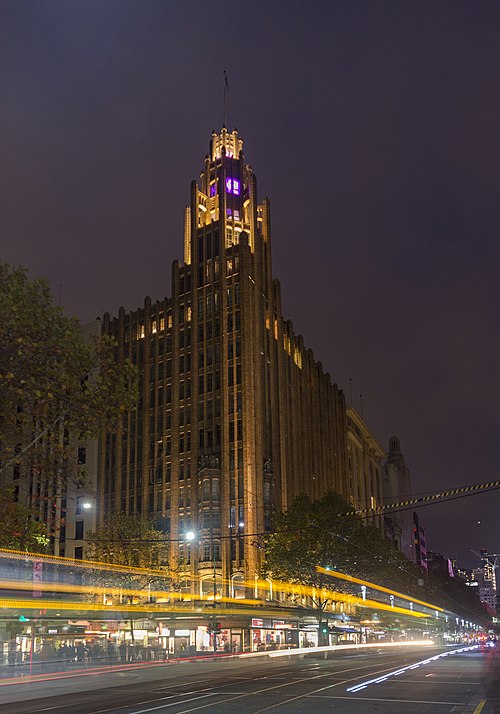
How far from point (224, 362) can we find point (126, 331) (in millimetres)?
20376

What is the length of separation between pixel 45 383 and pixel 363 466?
137292 millimetres

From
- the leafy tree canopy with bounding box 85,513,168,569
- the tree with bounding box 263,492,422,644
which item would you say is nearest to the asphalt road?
the leafy tree canopy with bounding box 85,513,168,569

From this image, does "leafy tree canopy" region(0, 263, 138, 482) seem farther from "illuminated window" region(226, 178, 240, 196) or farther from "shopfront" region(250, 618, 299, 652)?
"illuminated window" region(226, 178, 240, 196)

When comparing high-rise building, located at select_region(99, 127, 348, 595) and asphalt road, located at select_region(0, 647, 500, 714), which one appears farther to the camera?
high-rise building, located at select_region(99, 127, 348, 595)

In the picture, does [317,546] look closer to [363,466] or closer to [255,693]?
[255,693]

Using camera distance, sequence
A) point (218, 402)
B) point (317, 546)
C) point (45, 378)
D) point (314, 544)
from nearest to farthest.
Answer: point (45, 378)
point (317, 546)
point (314, 544)
point (218, 402)

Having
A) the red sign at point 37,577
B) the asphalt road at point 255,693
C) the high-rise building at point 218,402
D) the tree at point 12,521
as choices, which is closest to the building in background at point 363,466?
the high-rise building at point 218,402

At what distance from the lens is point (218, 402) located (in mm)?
91938

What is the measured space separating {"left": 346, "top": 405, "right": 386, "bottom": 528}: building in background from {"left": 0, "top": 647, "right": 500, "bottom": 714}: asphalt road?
100363 millimetres

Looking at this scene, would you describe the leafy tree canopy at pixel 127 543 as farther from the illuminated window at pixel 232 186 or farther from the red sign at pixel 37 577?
the illuminated window at pixel 232 186

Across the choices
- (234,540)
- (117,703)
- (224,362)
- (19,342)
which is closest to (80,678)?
(117,703)

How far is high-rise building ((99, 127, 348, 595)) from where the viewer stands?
86.6 metres

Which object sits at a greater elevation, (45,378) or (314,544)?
(45,378)

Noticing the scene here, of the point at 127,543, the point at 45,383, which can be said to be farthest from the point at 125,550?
the point at 45,383
